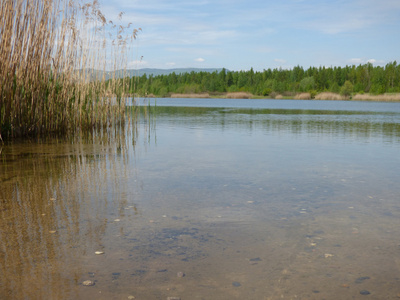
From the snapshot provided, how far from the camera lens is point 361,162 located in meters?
5.71

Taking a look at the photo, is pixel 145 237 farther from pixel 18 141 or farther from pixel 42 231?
pixel 18 141

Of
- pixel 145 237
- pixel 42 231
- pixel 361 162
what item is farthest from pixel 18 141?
pixel 361 162

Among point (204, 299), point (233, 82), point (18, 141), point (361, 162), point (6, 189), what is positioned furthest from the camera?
point (233, 82)

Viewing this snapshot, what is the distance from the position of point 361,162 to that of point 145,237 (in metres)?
4.23

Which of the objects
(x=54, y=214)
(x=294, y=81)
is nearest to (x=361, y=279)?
(x=54, y=214)

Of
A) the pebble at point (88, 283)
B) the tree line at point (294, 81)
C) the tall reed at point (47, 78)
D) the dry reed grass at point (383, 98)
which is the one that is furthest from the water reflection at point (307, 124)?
the tree line at point (294, 81)

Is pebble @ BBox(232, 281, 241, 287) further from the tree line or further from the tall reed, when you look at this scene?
the tree line

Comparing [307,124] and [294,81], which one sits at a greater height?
[294,81]

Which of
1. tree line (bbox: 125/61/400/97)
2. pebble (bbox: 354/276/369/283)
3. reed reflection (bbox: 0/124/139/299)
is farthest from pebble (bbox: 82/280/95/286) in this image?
tree line (bbox: 125/61/400/97)

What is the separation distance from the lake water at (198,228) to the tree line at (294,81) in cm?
6933

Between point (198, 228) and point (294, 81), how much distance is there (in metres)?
105

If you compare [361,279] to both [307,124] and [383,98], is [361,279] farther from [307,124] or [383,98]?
[383,98]

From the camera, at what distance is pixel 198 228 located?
2.81 meters

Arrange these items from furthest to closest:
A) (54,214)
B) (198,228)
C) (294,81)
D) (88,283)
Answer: (294,81)
(54,214)
(198,228)
(88,283)
